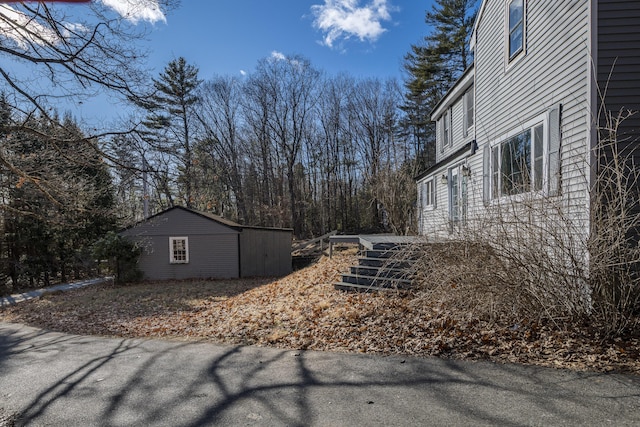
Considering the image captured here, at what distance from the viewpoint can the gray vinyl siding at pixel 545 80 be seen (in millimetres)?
5129

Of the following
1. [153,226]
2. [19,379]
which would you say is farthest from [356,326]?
[153,226]

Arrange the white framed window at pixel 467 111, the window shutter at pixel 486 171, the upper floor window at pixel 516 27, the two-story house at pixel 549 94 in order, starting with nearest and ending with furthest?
1. the two-story house at pixel 549 94
2. the upper floor window at pixel 516 27
3. the window shutter at pixel 486 171
4. the white framed window at pixel 467 111

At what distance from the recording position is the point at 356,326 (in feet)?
17.5

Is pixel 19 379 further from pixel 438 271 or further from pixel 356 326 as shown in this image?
pixel 438 271

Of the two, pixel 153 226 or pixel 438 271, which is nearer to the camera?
pixel 438 271

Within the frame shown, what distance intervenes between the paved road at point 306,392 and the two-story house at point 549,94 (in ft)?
7.53

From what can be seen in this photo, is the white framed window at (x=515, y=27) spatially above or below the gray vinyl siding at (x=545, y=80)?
above

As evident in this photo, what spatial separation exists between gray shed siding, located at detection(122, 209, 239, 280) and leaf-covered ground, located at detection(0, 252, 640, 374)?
A: 8.39 m

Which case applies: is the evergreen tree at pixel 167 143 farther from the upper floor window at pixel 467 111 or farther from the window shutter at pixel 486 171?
the upper floor window at pixel 467 111

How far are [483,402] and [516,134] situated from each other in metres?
5.76

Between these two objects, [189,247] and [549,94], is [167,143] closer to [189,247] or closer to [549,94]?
[549,94]

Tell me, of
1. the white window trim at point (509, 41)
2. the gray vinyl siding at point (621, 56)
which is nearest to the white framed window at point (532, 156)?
the gray vinyl siding at point (621, 56)

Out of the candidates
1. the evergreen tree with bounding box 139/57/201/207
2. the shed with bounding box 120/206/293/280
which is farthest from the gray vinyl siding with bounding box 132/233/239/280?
the evergreen tree with bounding box 139/57/201/207

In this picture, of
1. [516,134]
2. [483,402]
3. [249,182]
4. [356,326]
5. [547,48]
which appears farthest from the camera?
[249,182]
